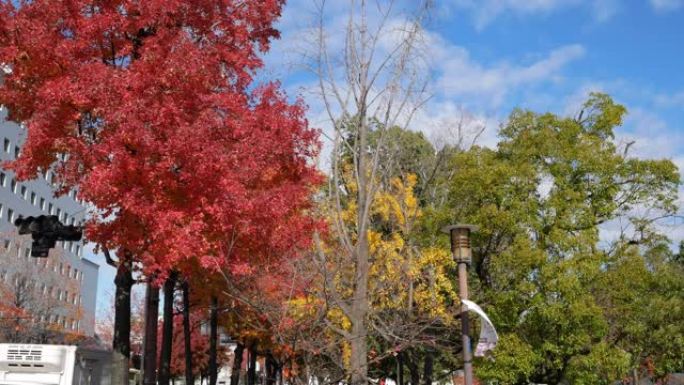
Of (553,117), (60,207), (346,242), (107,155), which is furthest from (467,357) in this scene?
(60,207)

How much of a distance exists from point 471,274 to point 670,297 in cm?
726

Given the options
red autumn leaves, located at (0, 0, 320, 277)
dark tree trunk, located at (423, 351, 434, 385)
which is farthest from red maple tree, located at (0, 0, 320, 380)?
dark tree trunk, located at (423, 351, 434, 385)

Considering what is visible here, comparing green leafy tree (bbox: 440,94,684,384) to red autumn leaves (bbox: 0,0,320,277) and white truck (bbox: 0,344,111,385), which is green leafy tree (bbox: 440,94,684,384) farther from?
white truck (bbox: 0,344,111,385)

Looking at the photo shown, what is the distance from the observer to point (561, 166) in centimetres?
2203

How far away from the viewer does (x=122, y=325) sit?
15.4 metres

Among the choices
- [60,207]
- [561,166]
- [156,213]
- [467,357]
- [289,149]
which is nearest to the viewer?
[467,357]

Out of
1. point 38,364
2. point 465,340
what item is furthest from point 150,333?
point 465,340

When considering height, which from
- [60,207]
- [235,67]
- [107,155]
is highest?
[60,207]

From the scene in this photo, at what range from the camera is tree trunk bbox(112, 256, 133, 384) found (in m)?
14.7

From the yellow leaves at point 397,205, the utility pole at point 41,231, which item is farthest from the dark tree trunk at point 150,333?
the yellow leaves at point 397,205

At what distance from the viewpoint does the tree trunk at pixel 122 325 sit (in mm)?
14695

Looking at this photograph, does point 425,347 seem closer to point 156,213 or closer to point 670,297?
point 670,297

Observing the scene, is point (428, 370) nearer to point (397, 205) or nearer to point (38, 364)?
point (397, 205)

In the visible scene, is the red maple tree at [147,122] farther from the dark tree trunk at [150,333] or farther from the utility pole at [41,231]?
the dark tree trunk at [150,333]
